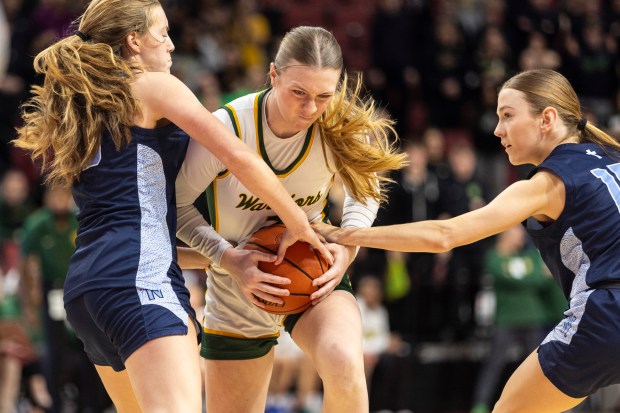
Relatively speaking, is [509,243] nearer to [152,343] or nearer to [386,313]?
[386,313]

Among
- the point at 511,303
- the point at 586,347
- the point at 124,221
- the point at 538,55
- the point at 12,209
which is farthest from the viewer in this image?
the point at 538,55

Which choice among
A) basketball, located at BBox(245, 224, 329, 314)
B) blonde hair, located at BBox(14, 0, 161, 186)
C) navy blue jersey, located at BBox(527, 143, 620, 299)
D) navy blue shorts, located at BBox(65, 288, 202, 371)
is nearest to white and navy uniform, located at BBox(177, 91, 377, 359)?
basketball, located at BBox(245, 224, 329, 314)

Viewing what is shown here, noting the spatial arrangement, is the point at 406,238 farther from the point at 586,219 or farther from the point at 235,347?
the point at 235,347

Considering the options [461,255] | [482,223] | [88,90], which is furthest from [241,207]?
[461,255]

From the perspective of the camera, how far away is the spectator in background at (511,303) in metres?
9.09

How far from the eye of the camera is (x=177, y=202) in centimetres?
389

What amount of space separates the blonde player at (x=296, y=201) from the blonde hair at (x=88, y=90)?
439 mm

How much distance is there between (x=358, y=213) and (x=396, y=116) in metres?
7.55

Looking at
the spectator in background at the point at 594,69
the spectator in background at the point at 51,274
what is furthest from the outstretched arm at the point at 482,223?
the spectator in background at the point at 594,69

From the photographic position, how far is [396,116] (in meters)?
11.6

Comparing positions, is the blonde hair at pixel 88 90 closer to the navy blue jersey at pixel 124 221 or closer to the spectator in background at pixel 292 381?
the navy blue jersey at pixel 124 221

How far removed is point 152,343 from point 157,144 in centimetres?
77

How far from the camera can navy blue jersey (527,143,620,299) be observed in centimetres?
379

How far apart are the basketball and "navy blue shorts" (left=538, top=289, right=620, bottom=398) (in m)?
1.02
